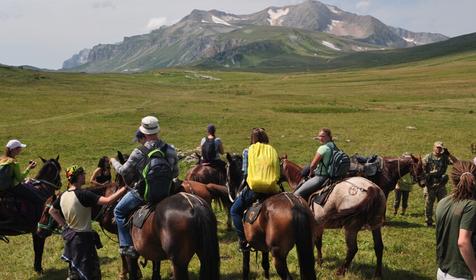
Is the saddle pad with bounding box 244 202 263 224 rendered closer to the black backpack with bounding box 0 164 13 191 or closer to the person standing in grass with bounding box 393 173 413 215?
the black backpack with bounding box 0 164 13 191

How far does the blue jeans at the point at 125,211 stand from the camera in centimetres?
959

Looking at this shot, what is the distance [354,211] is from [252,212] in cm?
280

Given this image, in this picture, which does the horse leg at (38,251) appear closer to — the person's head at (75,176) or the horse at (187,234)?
the person's head at (75,176)

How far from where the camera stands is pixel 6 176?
11.4 m

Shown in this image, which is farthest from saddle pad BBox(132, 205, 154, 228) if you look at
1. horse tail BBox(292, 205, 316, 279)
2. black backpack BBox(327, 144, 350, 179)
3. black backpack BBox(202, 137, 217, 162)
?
black backpack BBox(202, 137, 217, 162)

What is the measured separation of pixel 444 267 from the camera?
22.6 ft

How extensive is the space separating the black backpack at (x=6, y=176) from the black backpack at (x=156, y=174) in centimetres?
472

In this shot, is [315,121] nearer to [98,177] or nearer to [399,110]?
[399,110]

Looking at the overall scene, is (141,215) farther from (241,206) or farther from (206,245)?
(241,206)

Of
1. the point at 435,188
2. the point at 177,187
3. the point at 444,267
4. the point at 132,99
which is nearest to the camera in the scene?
the point at 444,267

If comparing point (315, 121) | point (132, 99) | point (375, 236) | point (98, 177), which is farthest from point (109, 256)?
point (132, 99)

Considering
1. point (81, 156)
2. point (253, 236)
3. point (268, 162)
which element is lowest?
point (81, 156)

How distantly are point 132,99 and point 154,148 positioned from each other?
2669 inches

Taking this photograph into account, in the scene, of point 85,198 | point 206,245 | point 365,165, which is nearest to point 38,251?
point 85,198
